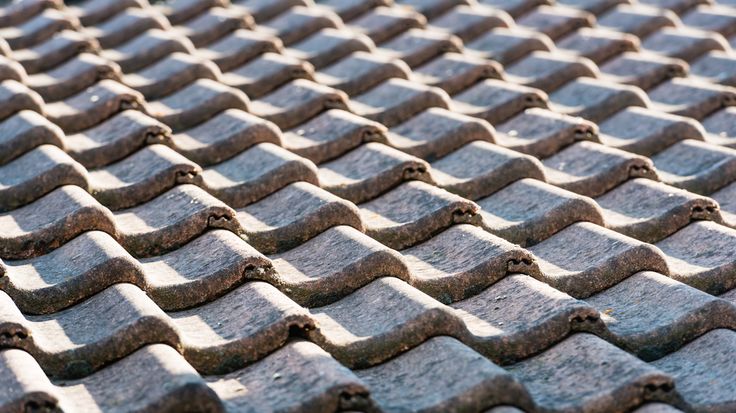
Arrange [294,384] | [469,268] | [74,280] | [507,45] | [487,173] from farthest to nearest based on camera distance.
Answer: [507,45] < [487,173] < [469,268] < [74,280] < [294,384]

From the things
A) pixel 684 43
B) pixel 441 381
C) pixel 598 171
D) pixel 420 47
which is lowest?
pixel 441 381

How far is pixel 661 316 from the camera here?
2984mm

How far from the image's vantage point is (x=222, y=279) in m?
3.09

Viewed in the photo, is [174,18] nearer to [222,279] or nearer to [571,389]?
[222,279]

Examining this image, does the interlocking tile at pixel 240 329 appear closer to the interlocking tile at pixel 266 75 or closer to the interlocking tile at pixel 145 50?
the interlocking tile at pixel 266 75

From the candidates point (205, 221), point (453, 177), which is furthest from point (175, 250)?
point (453, 177)

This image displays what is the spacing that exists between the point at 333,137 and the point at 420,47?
1232 millimetres

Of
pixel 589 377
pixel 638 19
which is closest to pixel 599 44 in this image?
pixel 638 19

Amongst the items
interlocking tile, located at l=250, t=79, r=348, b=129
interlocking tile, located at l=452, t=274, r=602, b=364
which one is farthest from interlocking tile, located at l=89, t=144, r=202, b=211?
interlocking tile, located at l=452, t=274, r=602, b=364

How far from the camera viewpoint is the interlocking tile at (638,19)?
562 centimetres

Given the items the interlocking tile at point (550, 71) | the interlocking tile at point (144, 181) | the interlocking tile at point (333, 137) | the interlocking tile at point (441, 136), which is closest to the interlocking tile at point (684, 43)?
the interlocking tile at point (550, 71)

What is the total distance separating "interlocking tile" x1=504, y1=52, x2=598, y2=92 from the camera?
4.93 meters

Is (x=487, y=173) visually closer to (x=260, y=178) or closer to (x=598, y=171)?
(x=598, y=171)

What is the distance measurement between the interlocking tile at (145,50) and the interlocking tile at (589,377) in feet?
9.23
